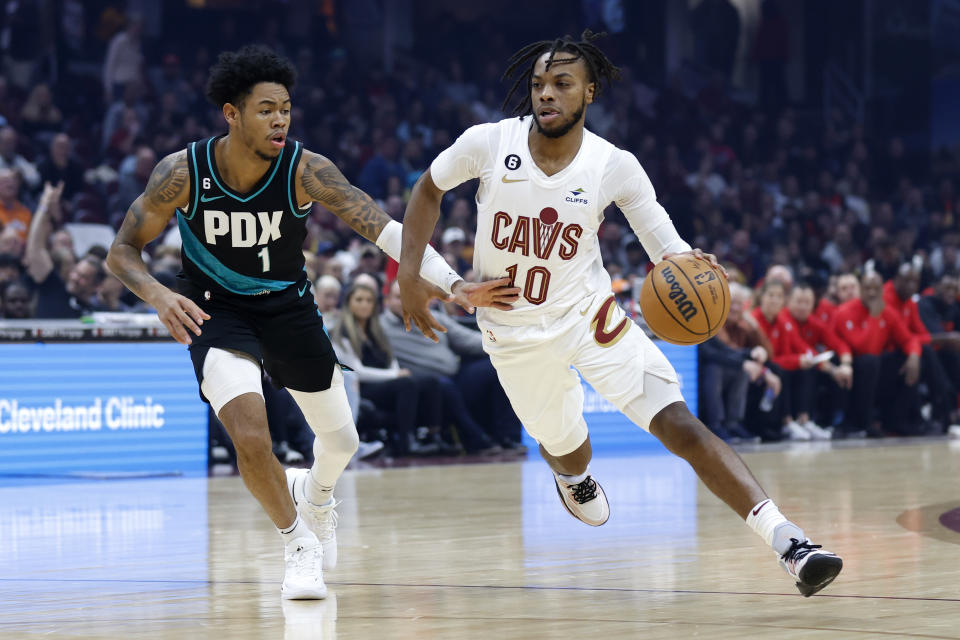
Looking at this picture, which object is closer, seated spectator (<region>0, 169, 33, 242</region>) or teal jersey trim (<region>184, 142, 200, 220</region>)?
teal jersey trim (<region>184, 142, 200, 220</region>)

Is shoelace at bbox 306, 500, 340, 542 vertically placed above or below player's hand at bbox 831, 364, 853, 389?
below

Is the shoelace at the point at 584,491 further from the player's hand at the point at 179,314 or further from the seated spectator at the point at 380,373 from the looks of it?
the seated spectator at the point at 380,373

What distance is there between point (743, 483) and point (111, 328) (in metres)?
6.61

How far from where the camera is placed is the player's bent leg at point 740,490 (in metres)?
4.61

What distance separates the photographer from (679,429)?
510 cm

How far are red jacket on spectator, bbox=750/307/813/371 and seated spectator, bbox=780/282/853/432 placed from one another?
9cm

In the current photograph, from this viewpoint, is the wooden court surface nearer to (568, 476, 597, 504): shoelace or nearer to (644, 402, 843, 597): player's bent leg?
(644, 402, 843, 597): player's bent leg

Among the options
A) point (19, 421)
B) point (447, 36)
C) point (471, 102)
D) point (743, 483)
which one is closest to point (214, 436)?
point (19, 421)

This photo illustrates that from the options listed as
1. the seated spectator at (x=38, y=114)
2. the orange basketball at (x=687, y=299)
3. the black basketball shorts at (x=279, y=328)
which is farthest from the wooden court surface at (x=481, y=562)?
the seated spectator at (x=38, y=114)

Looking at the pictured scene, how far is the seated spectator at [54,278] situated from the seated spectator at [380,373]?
200 centimetres

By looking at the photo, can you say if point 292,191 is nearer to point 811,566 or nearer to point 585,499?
point 585,499

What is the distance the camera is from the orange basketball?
520 cm

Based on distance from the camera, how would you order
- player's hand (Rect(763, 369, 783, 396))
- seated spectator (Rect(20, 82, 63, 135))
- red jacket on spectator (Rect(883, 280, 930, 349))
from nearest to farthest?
player's hand (Rect(763, 369, 783, 396)) < red jacket on spectator (Rect(883, 280, 930, 349)) < seated spectator (Rect(20, 82, 63, 135))

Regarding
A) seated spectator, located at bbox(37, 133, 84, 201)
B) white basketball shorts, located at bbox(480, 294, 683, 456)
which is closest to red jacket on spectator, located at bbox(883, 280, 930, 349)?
seated spectator, located at bbox(37, 133, 84, 201)
